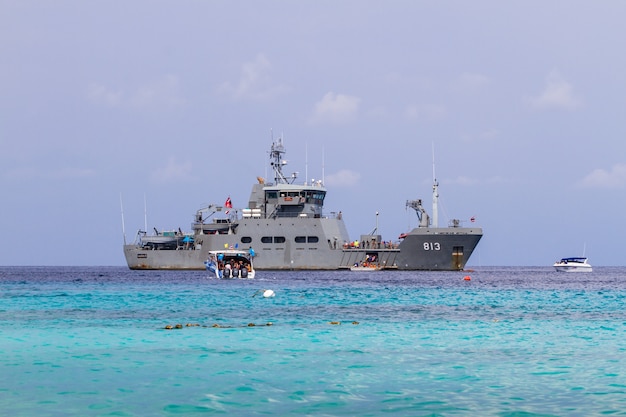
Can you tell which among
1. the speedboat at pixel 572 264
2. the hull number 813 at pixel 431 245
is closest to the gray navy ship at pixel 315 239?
the hull number 813 at pixel 431 245

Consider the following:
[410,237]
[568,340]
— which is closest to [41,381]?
[568,340]

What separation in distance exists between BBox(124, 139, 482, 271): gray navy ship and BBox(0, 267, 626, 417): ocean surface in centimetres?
5096

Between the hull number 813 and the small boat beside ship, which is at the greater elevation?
the hull number 813

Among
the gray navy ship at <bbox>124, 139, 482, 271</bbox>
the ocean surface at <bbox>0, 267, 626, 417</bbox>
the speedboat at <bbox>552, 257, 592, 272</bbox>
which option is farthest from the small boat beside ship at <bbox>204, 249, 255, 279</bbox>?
the speedboat at <bbox>552, 257, 592, 272</bbox>

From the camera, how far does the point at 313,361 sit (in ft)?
60.1

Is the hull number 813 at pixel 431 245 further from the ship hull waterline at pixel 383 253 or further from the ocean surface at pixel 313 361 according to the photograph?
the ocean surface at pixel 313 361

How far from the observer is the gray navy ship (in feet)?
281

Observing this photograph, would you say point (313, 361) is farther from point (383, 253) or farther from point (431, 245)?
point (383, 253)

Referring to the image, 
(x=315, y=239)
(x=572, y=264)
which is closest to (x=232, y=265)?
(x=315, y=239)

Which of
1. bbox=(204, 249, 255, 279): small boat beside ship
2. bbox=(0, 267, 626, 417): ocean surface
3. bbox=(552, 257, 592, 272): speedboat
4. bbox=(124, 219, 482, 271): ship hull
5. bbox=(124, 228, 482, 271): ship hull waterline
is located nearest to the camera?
bbox=(0, 267, 626, 417): ocean surface

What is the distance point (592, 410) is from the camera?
12930 millimetres

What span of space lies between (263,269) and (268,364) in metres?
70.9

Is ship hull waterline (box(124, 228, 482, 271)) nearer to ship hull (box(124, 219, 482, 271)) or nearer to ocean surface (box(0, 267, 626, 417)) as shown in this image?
ship hull (box(124, 219, 482, 271))

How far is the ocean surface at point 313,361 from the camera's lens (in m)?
13.4
